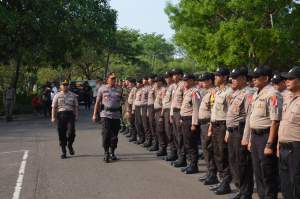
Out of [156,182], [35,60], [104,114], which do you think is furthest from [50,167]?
[35,60]

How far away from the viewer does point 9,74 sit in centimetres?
4334

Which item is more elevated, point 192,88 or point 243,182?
point 192,88

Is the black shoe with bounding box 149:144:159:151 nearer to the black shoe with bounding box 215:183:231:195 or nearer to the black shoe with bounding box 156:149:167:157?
the black shoe with bounding box 156:149:167:157

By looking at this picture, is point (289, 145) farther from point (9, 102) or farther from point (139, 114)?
point (9, 102)

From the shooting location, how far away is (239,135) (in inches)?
294

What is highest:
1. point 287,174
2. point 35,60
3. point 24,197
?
point 35,60

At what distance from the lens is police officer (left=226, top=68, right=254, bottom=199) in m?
7.41

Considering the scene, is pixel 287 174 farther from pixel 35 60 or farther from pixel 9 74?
pixel 9 74

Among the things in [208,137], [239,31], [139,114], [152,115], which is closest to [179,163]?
[208,137]

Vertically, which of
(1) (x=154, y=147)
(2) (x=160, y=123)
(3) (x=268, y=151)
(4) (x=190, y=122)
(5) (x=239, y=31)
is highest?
(5) (x=239, y=31)

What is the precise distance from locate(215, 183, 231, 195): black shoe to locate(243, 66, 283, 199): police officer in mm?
1162

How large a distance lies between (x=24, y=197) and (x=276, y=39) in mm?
23117

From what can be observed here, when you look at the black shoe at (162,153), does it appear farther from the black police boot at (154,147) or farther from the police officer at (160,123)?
the black police boot at (154,147)

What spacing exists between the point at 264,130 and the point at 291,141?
0.89 metres
